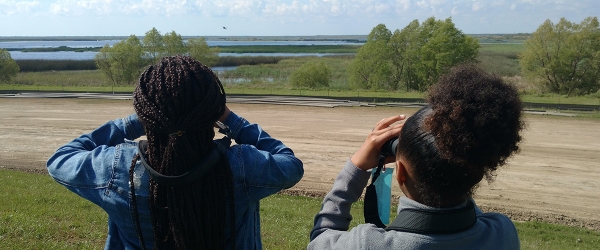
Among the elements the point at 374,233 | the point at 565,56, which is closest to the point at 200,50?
the point at 565,56

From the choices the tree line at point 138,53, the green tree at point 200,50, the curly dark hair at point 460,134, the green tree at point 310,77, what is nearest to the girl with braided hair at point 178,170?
the curly dark hair at point 460,134

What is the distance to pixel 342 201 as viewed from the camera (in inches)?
75.8

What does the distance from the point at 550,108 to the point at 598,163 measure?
13808 mm

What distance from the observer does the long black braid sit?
6.33ft

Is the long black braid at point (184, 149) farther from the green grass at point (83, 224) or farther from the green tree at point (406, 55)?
the green tree at point (406, 55)

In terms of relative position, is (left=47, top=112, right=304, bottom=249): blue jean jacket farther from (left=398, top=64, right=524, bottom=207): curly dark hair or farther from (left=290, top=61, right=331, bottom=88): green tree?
(left=290, top=61, right=331, bottom=88): green tree

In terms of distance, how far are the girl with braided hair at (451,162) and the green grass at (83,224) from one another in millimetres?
4372

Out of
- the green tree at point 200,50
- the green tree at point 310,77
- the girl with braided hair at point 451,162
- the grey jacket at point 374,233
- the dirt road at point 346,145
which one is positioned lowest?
the green tree at point 310,77

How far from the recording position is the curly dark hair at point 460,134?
5.33 ft

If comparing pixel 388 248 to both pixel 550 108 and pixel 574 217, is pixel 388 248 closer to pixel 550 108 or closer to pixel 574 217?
pixel 574 217

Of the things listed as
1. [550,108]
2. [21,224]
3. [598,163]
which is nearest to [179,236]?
[21,224]

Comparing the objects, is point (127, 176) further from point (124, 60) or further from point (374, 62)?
point (124, 60)

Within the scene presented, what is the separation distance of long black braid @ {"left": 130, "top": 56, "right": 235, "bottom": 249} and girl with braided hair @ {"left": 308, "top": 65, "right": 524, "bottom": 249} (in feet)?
1.55

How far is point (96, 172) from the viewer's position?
2061 millimetres
